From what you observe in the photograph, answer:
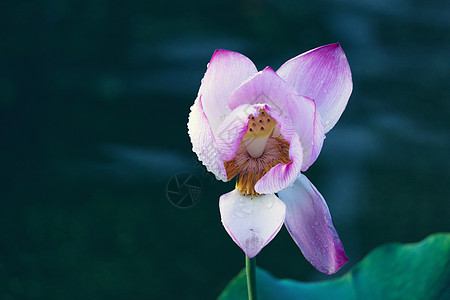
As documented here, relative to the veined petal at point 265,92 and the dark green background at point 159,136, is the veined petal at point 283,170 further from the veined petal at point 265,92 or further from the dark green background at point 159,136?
the dark green background at point 159,136

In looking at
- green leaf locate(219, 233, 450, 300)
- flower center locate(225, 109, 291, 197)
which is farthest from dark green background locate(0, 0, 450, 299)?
flower center locate(225, 109, 291, 197)

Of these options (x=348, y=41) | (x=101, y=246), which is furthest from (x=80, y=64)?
(x=348, y=41)

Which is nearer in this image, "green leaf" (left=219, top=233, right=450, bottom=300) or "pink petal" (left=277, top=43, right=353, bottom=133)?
"pink petal" (left=277, top=43, right=353, bottom=133)

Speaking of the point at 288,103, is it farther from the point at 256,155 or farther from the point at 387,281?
the point at 387,281

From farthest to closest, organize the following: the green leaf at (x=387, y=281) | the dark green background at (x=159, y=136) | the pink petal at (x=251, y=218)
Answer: the dark green background at (x=159, y=136)
the green leaf at (x=387, y=281)
the pink petal at (x=251, y=218)

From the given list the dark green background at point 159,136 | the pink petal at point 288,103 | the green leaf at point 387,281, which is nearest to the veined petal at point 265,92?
the pink petal at point 288,103

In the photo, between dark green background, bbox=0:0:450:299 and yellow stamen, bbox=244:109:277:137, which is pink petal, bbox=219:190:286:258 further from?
dark green background, bbox=0:0:450:299

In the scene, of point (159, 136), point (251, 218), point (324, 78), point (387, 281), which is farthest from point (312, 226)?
point (159, 136)

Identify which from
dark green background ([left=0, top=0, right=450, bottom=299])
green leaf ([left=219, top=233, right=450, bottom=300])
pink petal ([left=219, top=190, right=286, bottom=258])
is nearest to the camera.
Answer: pink petal ([left=219, top=190, right=286, bottom=258])
